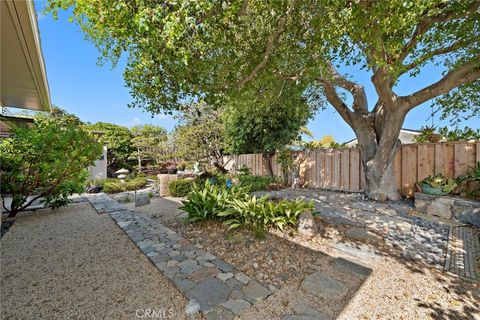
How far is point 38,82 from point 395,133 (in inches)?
345

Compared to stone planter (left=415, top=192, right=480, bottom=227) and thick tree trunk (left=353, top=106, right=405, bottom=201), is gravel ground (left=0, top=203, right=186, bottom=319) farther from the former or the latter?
thick tree trunk (left=353, top=106, right=405, bottom=201)

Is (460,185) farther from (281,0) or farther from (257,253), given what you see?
(281,0)

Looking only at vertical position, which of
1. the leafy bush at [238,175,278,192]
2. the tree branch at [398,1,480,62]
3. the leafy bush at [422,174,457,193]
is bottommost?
the leafy bush at [238,175,278,192]

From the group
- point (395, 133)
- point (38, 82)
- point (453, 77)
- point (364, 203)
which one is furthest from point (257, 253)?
point (38, 82)

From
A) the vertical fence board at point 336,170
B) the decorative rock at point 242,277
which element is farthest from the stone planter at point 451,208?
the decorative rock at point 242,277

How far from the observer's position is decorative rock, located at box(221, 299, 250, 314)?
5.66 ft

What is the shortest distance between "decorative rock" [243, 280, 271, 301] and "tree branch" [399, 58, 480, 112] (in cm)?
521

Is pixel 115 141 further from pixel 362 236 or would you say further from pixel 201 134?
pixel 362 236

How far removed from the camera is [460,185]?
14.2ft

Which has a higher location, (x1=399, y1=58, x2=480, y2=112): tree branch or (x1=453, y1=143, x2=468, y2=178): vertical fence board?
(x1=399, y1=58, x2=480, y2=112): tree branch

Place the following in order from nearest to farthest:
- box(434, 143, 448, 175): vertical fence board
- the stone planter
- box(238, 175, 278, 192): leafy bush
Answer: the stone planter → box(434, 143, 448, 175): vertical fence board → box(238, 175, 278, 192): leafy bush

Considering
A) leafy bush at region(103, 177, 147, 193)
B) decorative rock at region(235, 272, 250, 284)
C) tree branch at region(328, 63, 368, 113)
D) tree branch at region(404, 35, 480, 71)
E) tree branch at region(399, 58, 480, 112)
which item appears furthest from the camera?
leafy bush at region(103, 177, 147, 193)

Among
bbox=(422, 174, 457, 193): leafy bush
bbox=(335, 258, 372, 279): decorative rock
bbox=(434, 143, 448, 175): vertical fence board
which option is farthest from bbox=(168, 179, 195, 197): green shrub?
bbox=(434, 143, 448, 175): vertical fence board

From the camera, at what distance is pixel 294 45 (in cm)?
409
